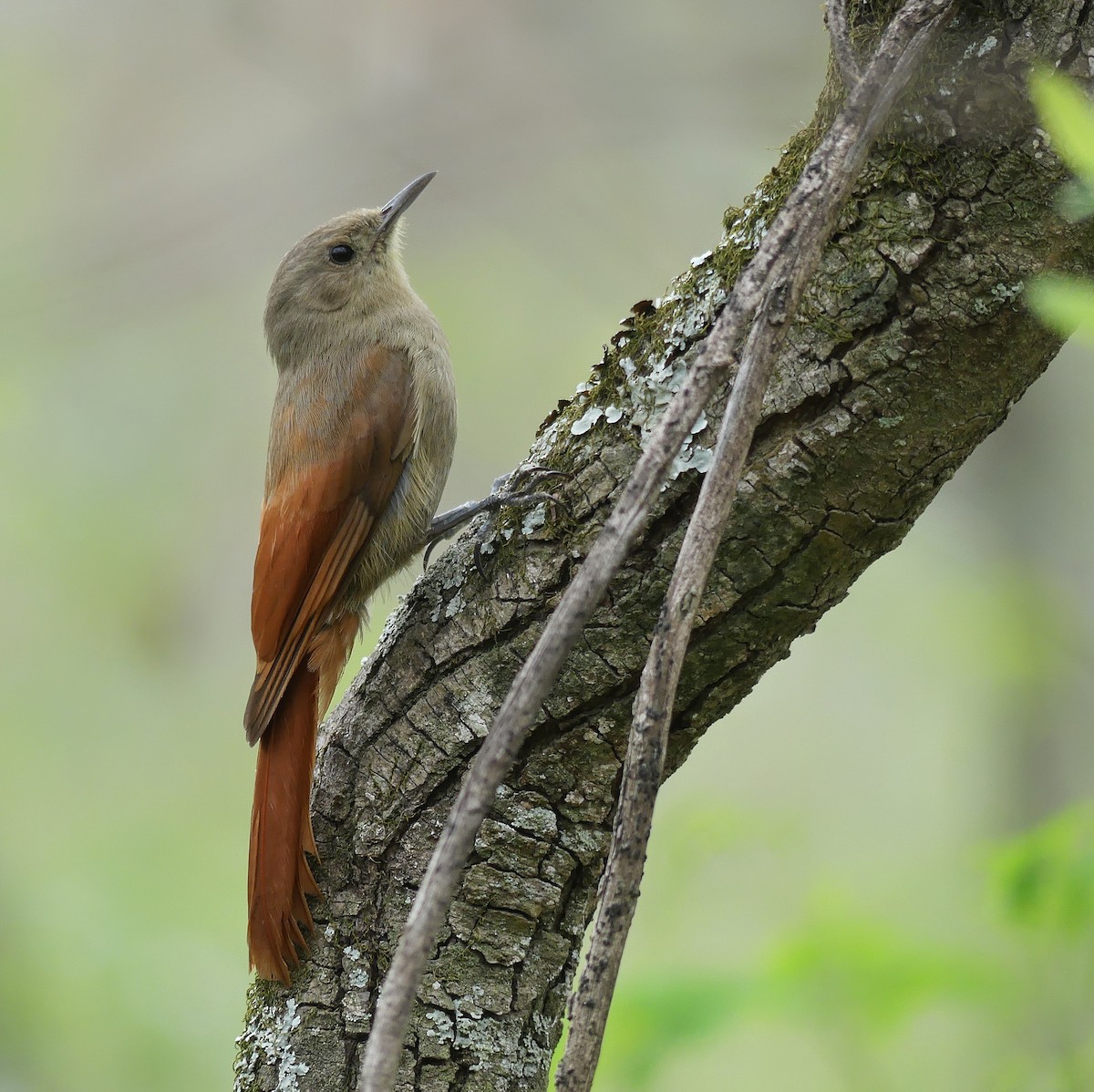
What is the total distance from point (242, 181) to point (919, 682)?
4022 mm

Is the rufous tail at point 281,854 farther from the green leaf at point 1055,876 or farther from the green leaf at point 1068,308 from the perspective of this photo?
the green leaf at point 1068,308

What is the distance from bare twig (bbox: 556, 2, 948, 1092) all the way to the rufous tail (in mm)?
932

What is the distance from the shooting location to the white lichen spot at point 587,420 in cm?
179

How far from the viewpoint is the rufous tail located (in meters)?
1.91

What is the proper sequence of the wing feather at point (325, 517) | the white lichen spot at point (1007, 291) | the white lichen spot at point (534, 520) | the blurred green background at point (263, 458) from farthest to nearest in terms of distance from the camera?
the blurred green background at point (263, 458)
the wing feather at point (325, 517)
the white lichen spot at point (534, 520)
the white lichen spot at point (1007, 291)

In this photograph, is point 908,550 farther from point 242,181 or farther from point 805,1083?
point 242,181

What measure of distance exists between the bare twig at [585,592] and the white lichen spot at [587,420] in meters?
0.61

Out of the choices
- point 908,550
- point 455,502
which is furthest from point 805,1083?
point 455,502

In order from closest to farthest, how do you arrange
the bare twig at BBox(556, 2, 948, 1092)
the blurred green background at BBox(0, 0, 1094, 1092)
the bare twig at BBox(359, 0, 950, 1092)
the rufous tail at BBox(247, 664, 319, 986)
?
the bare twig at BBox(359, 0, 950, 1092)
the bare twig at BBox(556, 2, 948, 1092)
the rufous tail at BBox(247, 664, 319, 986)
the blurred green background at BBox(0, 0, 1094, 1092)

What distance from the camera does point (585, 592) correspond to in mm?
1038

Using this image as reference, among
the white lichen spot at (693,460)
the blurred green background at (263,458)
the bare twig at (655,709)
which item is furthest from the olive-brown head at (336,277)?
the bare twig at (655,709)

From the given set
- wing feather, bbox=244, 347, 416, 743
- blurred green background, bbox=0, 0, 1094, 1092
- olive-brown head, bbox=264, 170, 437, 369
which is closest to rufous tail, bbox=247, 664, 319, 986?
wing feather, bbox=244, 347, 416, 743

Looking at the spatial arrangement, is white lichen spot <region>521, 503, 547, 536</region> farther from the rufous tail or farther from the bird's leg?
the rufous tail

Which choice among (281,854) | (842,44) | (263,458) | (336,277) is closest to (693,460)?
(842,44)
